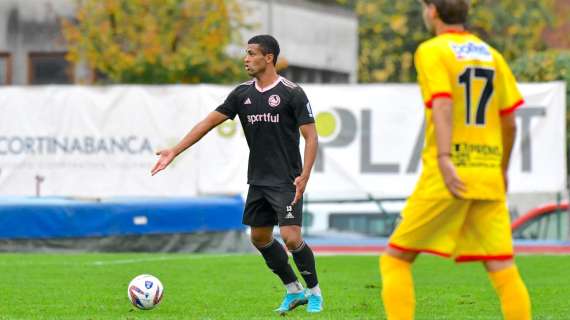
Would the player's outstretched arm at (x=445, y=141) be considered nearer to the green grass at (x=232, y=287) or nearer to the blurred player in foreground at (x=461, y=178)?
the blurred player in foreground at (x=461, y=178)

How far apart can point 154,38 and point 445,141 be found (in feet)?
93.0

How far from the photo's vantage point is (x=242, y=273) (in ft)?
52.4

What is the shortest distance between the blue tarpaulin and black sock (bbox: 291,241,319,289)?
11.7 meters

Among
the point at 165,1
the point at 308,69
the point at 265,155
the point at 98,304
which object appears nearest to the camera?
the point at 265,155

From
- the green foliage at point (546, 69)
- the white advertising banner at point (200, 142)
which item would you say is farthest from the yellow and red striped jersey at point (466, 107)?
the green foliage at point (546, 69)

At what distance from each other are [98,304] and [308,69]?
33.8m

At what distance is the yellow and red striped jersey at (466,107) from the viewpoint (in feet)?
24.4

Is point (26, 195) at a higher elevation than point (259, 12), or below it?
below

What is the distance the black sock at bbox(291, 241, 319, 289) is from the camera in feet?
36.4

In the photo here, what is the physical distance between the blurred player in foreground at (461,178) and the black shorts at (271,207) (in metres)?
3.25

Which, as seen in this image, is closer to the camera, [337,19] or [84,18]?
[84,18]

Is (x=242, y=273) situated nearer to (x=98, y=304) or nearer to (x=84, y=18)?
(x=98, y=304)

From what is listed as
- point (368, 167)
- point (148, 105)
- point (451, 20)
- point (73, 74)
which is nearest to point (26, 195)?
point (148, 105)

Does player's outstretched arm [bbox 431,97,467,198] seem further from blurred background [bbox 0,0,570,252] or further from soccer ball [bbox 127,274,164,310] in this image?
blurred background [bbox 0,0,570,252]
